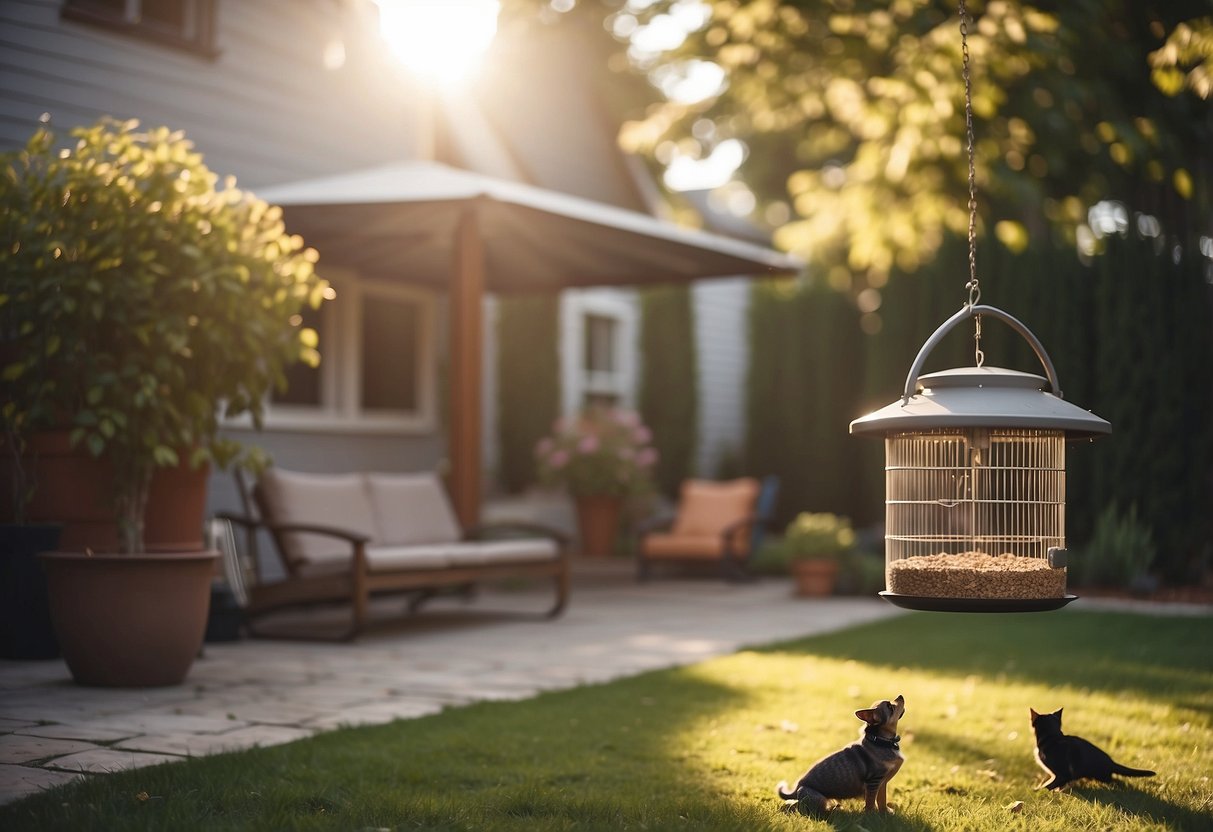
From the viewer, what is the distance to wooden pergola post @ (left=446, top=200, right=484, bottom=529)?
8.96 metres

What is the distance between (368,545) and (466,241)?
212cm

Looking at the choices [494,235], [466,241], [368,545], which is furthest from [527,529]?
[494,235]

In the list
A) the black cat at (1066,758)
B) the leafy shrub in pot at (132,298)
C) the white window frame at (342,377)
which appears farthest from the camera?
the white window frame at (342,377)

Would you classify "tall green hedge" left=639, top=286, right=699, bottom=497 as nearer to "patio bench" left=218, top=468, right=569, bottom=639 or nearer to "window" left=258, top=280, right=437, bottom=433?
"window" left=258, top=280, right=437, bottom=433

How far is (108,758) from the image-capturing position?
4.18 metres

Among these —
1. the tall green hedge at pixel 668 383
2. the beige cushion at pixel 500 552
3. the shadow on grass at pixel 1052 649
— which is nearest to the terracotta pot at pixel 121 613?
the beige cushion at pixel 500 552

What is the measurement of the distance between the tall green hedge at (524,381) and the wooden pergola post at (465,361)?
497 centimetres

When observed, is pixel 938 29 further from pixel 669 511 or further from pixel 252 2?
pixel 669 511

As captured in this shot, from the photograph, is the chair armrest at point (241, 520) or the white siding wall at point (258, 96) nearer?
the chair armrest at point (241, 520)

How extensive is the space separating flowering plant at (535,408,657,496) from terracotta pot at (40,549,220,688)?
7741mm

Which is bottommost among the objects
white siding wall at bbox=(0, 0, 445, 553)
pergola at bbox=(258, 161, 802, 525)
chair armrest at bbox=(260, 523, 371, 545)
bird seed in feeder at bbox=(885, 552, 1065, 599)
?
chair armrest at bbox=(260, 523, 371, 545)

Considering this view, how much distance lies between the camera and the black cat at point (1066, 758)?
3.88m

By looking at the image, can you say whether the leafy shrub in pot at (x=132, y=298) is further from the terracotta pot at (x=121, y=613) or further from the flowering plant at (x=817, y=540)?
the flowering plant at (x=817, y=540)

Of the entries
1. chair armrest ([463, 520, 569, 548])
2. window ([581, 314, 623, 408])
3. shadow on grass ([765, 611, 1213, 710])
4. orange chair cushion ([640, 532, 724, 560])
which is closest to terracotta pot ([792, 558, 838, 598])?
orange chair cushion ([640, 532, 724, 560])
